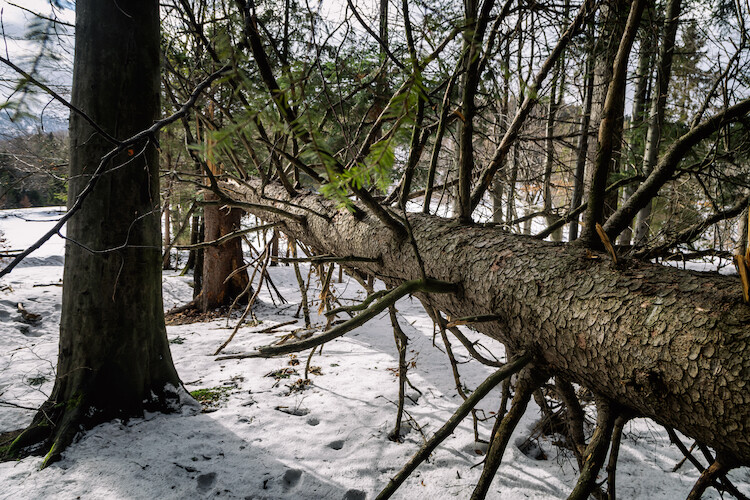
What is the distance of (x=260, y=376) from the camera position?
324 centimetres

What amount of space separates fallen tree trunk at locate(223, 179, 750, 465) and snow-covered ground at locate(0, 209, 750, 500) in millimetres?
1338

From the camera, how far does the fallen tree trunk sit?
676 millimetres

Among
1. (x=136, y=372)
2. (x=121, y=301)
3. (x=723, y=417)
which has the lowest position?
(x=136, y=372)

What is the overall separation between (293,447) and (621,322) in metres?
2.04

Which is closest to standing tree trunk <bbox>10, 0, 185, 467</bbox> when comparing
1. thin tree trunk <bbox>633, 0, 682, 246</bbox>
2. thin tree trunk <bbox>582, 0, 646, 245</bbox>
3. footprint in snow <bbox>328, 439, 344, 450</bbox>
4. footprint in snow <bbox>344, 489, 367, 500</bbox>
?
footprint in snow <bbox>328, 439, 344, 450</bbox>

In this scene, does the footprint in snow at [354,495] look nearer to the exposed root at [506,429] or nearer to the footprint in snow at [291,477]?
the footprint in snow at [291,477]

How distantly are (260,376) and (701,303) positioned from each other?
321cm

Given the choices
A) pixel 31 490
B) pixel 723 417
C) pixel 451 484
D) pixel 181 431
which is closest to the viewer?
pixel 723 417

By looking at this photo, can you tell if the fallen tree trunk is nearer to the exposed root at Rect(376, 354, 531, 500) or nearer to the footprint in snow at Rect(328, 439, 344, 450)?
the exposed root at Rect(376, 354, 531, 500)

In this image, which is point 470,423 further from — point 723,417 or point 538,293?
point 723,417

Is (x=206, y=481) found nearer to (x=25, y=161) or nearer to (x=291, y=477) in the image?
(x=291, y=477)

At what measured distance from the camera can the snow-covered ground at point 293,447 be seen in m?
1.81

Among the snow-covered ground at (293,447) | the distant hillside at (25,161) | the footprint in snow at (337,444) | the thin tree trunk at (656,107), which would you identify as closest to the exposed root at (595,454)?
the snow-covered ground at (293,447)

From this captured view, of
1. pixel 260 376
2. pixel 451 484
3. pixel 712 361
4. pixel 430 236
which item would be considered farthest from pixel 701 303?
pixel 260 376
